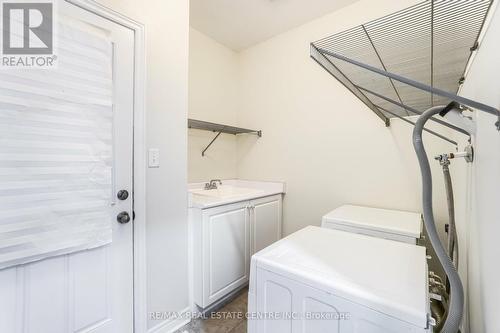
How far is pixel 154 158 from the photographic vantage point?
1467 mm

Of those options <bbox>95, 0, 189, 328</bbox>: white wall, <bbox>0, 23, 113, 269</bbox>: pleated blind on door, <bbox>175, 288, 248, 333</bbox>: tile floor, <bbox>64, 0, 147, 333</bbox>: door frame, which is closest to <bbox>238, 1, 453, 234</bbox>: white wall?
<bbox>175, 288, 248, 333</bbox>: tile floor

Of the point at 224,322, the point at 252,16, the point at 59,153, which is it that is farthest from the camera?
the point at 252,16

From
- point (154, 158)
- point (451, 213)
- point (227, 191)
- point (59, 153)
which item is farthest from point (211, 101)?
point (451, 213)

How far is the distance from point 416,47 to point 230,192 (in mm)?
1976

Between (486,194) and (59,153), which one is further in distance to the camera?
(59,153)

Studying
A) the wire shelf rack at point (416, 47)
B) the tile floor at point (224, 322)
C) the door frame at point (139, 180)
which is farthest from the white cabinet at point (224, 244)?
the wire shelf rack at point (416, 47)

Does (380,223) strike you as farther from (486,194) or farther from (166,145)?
(166,145)

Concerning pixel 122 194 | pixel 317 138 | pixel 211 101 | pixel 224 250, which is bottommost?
pixel 224 250

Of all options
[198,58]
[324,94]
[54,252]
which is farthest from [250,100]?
[54,252]

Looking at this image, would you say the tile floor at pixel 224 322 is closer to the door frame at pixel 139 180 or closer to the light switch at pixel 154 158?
the door frame at pixel 139 180

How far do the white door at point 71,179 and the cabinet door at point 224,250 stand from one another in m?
0.52

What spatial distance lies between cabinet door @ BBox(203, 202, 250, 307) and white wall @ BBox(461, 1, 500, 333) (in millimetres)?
1427

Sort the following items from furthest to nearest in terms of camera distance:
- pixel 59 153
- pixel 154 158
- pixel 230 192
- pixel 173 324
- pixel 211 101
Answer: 1. pixel 211 101
2. pixel 230 192
3. pixel 173 324
4. pixel 154 158
5. pixel 59 153

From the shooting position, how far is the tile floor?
1.61 meters
